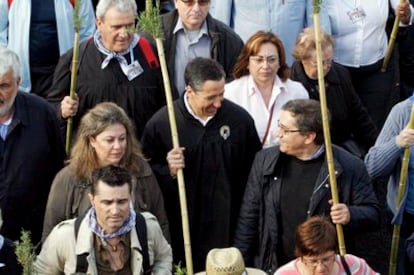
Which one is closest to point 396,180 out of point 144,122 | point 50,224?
point 144,122

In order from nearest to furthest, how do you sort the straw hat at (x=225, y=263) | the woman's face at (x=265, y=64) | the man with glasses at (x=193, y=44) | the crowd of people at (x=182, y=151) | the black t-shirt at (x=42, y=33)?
1. the straw hat at (x=225, y=263)
2. the crowd of people at (x=182, y=151)
3. the woman's face at (x=265, y=64)
4. the man with glasses at (x=193, y=44)
5. the black t-shirt at (x=42, y=33)

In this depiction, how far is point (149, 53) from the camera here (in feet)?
29.8

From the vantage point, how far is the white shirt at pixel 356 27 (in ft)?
34.8

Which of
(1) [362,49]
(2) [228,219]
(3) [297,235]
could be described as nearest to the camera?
(3) [297,235]

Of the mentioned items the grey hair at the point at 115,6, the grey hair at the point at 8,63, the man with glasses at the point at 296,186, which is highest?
the grey hair at the point at 115,6

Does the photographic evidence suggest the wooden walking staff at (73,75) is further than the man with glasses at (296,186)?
Yes

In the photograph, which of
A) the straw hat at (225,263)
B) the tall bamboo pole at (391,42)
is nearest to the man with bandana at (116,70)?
the straw hat at (225,263)

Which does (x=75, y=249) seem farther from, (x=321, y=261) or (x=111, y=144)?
(x=321, y=261)

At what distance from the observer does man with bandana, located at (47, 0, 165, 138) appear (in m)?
8.91

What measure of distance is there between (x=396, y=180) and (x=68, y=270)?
2.59m

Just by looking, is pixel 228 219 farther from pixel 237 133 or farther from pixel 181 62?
pixel 181 62

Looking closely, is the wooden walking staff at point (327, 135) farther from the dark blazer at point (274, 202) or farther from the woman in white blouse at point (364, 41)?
the woman in white blouse at point (364, 41)

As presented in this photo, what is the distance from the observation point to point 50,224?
796cm

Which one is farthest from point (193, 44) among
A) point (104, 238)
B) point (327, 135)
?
point (104, 238)
